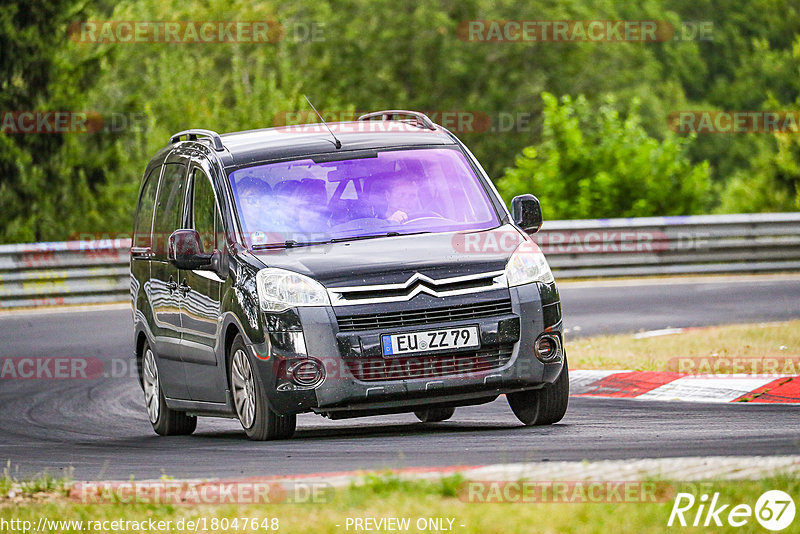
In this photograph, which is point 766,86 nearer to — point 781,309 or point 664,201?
point 664,201

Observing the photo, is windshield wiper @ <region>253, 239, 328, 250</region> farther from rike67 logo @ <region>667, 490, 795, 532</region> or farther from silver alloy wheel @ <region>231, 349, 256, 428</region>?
rike67 logo @ <region>667, 490, 795, 532</region>

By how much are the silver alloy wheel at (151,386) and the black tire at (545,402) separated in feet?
9.49

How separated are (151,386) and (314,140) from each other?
244 centimetres

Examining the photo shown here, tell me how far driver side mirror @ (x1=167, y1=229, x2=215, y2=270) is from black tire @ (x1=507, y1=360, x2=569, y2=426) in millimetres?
2102

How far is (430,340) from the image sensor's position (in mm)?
8781

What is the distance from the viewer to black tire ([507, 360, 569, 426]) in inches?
372

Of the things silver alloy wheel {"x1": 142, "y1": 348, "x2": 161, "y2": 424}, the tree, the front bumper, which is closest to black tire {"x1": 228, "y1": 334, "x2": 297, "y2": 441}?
the front bumper

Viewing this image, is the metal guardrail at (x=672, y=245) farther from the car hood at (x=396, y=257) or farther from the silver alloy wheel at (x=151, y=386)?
the car hood at (x=396, y=257)

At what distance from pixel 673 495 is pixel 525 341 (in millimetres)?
3035

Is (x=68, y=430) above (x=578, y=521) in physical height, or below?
below

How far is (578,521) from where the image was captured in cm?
574

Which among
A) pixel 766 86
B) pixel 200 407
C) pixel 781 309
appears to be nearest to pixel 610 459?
pixel 200 407

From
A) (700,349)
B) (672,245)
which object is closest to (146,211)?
(700,349)

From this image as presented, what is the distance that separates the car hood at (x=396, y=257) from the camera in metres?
8.84
